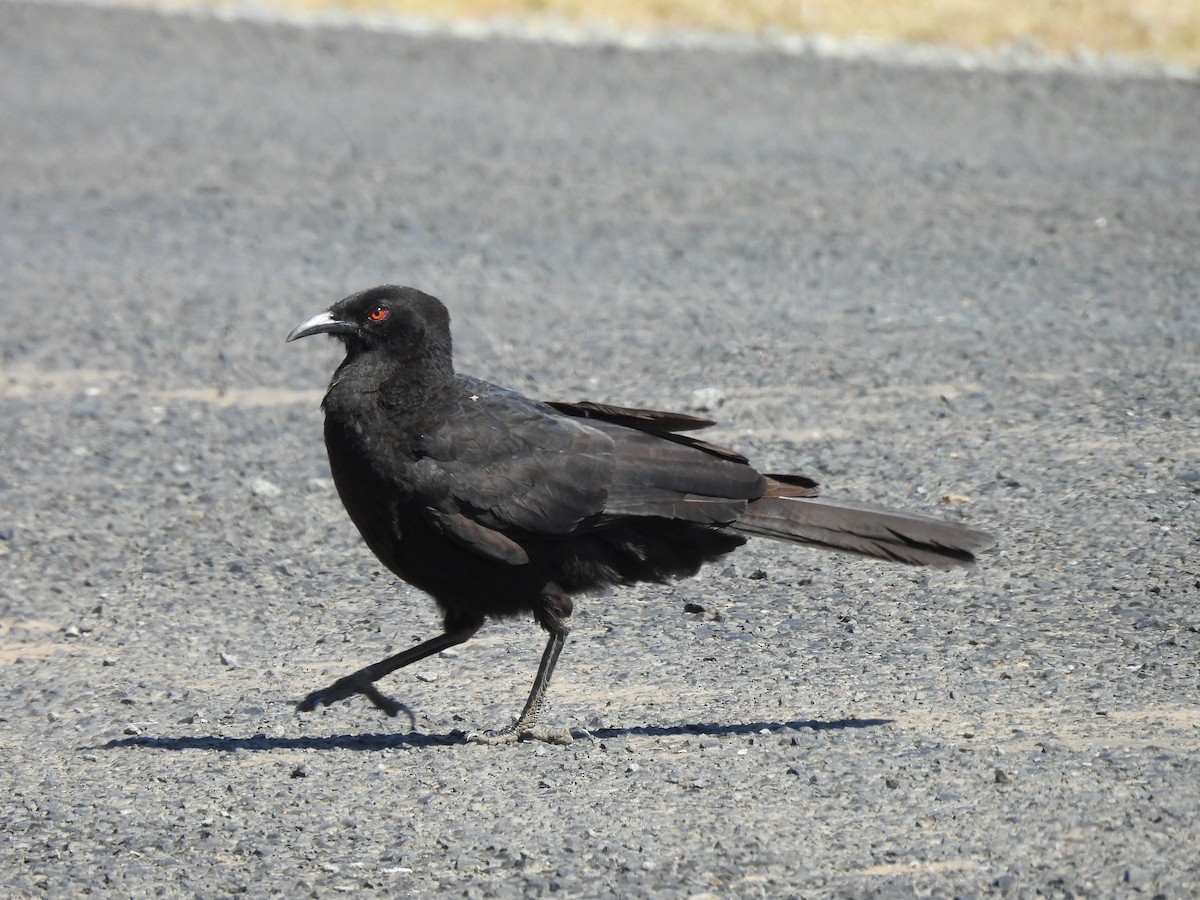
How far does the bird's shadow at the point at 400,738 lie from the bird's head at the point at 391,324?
1.21 m

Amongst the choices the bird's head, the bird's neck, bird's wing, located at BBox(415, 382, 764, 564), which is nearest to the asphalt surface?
bird's wing, located at BBox(415, 382, 764, 564)

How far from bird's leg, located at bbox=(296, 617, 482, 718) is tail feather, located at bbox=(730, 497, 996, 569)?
951 mm

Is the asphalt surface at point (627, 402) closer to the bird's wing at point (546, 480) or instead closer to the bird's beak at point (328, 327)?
the bird's wing at point (546, 480)

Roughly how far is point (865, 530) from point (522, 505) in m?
1.05

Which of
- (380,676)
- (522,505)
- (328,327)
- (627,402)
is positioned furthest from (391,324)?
(627,402)

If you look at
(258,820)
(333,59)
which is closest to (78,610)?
(258,820)

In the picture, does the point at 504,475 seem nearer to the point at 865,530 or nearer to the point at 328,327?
the point at 328,327

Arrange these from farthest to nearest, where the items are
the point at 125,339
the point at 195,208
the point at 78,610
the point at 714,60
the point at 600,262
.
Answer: the point at 714,60 < the point at 195,208 < the point at 600,262 < the point at 125,339 < the point at 78,610

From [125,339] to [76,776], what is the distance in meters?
4.36

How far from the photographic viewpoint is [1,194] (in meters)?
11.1

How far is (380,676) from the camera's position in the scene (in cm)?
518

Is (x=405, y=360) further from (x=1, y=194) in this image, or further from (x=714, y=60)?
(x=714, y=60)

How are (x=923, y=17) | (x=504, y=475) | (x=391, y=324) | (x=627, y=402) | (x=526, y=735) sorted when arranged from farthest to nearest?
1. (x=923, y=17)
2. (x=627, y=402)
3. (x=391, y=324)
4. (x=504, y=475)
5. (x=526, y=735)

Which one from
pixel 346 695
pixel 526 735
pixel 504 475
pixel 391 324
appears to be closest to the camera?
pixel 526 735
